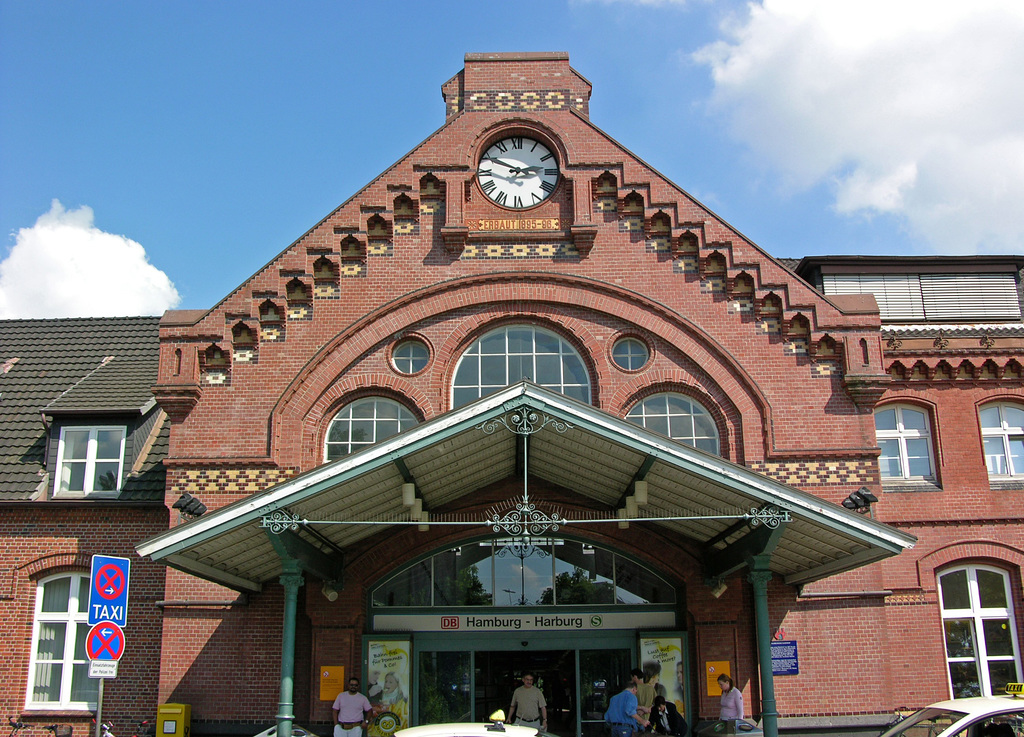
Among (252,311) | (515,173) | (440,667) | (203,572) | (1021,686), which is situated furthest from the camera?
(515,173)

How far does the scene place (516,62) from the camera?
756 inches

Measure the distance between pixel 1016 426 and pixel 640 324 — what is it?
327 inches


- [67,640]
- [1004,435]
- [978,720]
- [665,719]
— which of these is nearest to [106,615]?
[67,640]

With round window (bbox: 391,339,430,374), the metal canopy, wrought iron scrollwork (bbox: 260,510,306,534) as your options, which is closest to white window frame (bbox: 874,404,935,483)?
the metal canopy

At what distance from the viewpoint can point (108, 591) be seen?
12.0m

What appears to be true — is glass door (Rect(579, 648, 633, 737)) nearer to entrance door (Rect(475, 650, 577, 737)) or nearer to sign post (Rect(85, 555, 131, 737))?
entrance door (Rect(475, 650, 577, 737))

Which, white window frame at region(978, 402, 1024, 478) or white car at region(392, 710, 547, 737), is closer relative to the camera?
white car at region(392, 710, 547, 737)

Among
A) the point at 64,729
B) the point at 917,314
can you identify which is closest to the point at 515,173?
the point at 917,314

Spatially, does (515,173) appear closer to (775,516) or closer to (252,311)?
(252,311)

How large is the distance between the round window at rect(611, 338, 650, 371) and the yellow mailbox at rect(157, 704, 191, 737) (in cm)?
943

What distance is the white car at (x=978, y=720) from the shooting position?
10711 millimetres

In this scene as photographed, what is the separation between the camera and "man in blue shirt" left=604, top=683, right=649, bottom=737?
13.5 metres

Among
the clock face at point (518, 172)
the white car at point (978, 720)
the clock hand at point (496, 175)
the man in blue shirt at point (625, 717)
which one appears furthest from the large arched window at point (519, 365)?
the white car at point (978, 720)

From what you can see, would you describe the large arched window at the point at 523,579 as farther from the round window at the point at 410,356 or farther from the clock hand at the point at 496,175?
the clock hand at the point at 496,175
